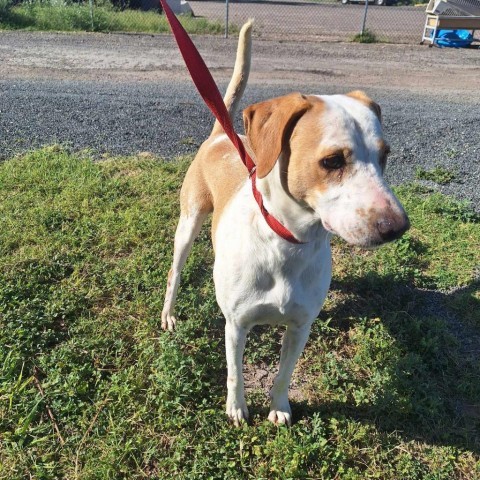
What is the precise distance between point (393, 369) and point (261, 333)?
3.12ft

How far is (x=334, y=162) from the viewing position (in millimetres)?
1867

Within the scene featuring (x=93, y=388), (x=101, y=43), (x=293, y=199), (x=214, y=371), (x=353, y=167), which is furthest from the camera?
(x=101, y=43)

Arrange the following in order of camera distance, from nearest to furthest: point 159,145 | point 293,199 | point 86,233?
point 293,199
point 86,233
point 159,145

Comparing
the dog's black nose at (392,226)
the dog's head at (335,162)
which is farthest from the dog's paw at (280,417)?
the dog's black nose at (392,226)

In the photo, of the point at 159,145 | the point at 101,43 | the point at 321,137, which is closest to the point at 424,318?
the point at 321,137

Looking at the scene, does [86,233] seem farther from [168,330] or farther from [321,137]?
[321,137]

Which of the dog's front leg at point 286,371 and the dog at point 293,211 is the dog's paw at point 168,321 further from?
the dog's front leg at point 286,371

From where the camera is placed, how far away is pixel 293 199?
2027mm

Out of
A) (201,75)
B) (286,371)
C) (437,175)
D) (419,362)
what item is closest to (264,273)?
(286,371)

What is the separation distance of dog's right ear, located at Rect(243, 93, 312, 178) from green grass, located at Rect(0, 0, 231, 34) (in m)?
14.1

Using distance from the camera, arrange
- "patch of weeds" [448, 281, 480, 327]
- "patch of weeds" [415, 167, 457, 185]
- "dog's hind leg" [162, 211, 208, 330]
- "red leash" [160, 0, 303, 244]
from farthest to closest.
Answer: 1. "patch of weeds" [415, 167, 457, 185]
2. "patch of weeds" [448, 281, 480, 327]
3. "dog's hind leg" [162, 211, 208, 330]
4. "red leash" [160, 0, 303, 244]

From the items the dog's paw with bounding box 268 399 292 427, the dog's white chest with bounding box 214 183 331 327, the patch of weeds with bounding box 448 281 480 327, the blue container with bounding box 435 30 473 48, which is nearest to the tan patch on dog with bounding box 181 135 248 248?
the dog's white chest with bounding box 214 183 331 327

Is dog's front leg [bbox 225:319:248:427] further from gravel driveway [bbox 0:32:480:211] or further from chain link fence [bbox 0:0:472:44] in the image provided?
chain link fence [bbox 0:0:472:44]

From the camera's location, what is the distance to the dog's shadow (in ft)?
9.35
